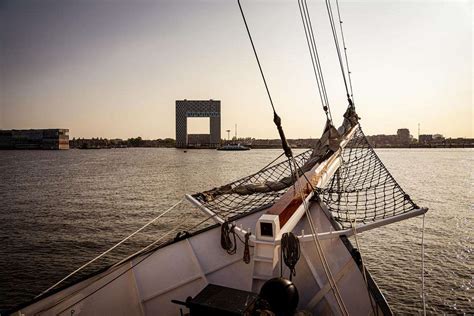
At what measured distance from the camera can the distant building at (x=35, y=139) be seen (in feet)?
448

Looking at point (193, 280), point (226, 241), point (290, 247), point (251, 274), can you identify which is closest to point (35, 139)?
point (193, 280)

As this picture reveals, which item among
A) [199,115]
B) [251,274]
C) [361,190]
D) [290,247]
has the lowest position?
[251,274]

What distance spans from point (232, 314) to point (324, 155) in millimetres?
4338

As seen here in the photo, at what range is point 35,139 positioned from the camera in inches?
5502

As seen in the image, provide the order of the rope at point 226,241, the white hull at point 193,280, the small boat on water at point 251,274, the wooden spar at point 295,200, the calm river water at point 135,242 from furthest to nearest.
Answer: the calm river water at point 135,242 → the rope at point 226,241 → the white hull at point 193,280 → the wooden spar at point 295,200 → the small boat on water at point 251,274

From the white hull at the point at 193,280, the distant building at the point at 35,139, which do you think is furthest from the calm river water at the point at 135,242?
the distant building at the point at 35,139

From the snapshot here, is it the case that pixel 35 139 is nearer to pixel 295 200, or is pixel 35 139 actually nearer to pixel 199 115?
pixel 199 115

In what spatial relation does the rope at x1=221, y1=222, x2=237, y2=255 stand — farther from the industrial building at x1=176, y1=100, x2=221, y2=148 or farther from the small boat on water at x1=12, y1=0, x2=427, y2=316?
the industrial building at x1=176, y1=100, x2=221, y2=148

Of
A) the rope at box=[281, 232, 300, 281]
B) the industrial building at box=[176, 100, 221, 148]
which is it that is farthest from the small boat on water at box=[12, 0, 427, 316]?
the industrial building at box=[176, 100, 221, 148]

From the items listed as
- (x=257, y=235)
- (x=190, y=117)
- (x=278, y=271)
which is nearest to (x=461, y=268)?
(x=278, y=271)

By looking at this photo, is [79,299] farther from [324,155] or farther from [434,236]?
[434,236]

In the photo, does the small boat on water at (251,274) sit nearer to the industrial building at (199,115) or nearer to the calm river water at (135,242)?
the calm river water at (135,242)

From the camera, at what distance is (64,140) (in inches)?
5482

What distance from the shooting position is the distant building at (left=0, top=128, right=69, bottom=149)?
136500mm
